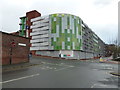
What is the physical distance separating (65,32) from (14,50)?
37.7m

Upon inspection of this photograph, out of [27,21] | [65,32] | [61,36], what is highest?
[27,21]

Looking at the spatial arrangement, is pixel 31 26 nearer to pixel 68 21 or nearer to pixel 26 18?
pixel 26 18

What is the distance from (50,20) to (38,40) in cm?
1299

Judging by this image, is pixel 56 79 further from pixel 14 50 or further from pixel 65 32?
pixel 65 32

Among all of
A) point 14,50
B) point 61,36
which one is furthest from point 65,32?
point 14,50

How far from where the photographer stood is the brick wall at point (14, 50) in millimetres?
18453

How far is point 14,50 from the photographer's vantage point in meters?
20.4

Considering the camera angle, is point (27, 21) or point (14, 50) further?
point (27, 21)

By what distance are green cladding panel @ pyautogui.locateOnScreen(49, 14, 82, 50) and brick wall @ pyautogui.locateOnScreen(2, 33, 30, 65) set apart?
32.9 m

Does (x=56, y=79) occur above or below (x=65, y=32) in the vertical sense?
below

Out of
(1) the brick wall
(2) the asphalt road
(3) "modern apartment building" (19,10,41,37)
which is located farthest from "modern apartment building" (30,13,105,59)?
(2) the asphalt road

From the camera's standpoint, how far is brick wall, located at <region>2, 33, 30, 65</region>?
18.5 m

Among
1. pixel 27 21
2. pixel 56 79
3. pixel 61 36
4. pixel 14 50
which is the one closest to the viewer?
pixel 56 79

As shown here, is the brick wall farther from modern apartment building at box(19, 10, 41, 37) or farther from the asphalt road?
modern apartment building at box(19, 10, 41, 37)
